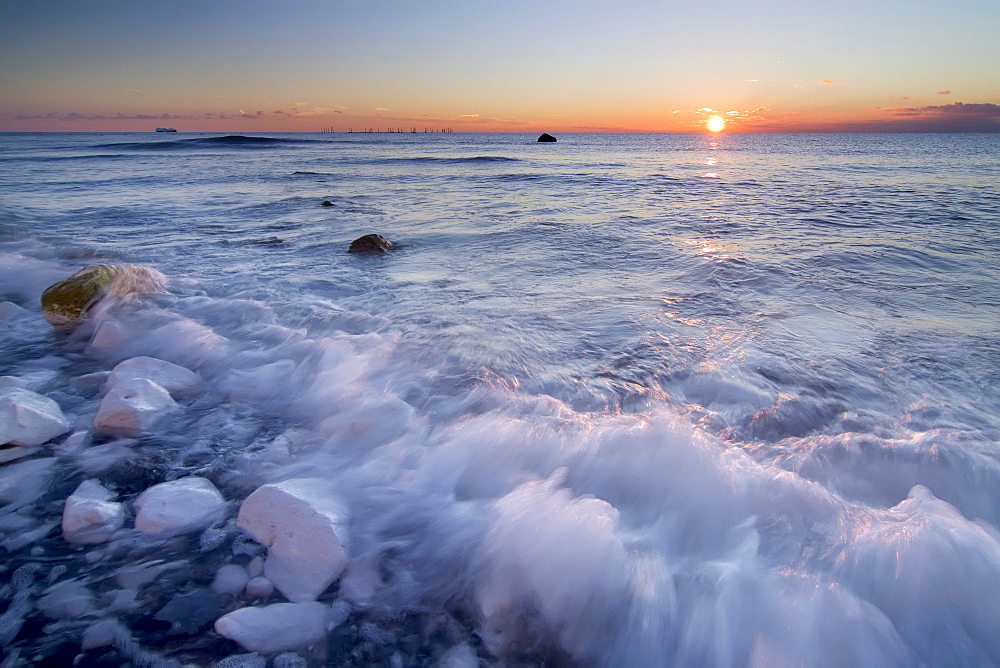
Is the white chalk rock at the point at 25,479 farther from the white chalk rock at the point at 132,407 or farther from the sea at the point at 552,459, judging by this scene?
the white chalk rock at the point at 132,407

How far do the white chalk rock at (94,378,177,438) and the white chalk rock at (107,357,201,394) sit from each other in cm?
15

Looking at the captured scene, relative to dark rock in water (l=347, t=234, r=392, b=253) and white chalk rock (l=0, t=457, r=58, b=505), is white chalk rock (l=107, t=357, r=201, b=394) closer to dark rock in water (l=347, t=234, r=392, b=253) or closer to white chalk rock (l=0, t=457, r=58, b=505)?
white chalk rock (l=0, t=457, r=58, b=505)

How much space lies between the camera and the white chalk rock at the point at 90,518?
Result: 6.38 feet

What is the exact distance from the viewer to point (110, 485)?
2.24m

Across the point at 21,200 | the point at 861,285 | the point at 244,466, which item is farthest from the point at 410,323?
the point at 21,200

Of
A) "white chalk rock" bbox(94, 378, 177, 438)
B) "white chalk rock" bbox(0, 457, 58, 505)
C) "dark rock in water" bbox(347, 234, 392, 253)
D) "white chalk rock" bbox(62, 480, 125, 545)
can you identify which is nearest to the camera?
"white chalk rock" bbox(62, 480, 125, 545)

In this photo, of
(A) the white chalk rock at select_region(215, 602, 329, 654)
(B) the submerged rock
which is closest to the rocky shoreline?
(A) the white chalk rock at select_region(215, 602, 329, 654)

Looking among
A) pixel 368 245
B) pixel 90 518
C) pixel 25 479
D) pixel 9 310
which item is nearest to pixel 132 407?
pixel 25 479

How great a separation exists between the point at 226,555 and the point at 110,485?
83cm

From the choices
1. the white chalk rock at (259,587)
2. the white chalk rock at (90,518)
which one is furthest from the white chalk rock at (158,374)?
the white chalk rock at (259,587)

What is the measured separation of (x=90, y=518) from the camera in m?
1.99

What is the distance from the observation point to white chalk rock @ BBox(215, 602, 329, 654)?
1.55 metres

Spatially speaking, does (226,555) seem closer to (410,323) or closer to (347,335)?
(347,335)

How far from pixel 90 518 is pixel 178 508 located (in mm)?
310
